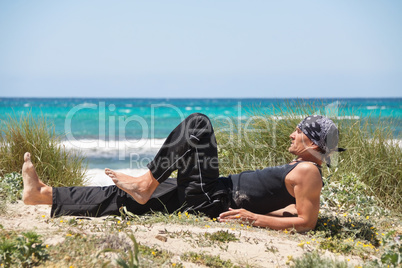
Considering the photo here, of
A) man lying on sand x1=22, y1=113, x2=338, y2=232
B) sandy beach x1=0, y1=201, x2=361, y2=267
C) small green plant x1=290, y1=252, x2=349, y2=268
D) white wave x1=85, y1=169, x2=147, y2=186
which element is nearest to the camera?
small green plant x1=290, y1=252, x2=349, y2=268

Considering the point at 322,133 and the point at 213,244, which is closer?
the point at 213,244

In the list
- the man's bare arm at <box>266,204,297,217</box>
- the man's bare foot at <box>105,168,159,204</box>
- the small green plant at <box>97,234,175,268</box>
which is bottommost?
the man's bare arm at <box>266,204,297,217</box>

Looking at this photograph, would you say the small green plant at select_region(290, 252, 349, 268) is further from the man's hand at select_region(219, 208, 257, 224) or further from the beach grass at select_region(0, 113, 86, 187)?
the beach grass at select_region(0, 113, 86, 187)

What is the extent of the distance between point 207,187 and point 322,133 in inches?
43.4

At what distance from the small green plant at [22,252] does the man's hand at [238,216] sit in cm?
156

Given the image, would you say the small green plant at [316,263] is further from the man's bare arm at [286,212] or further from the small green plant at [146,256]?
the man's bare arm at [286,212]

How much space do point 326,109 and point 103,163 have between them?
20.1 ft

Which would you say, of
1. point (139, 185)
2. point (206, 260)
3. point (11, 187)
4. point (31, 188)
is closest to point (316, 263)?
point (206, 260)

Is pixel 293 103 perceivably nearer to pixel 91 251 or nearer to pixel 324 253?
pixel 324 253

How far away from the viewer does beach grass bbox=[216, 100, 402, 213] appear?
15.4ft

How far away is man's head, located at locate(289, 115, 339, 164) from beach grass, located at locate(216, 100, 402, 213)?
4.35 ft

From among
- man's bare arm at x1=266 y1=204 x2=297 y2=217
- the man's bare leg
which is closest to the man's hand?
man's bare arm at x1=266 y1=204 x2=297 y2=217

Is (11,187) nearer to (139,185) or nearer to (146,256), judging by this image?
(139,185)

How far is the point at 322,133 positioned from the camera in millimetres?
3326
